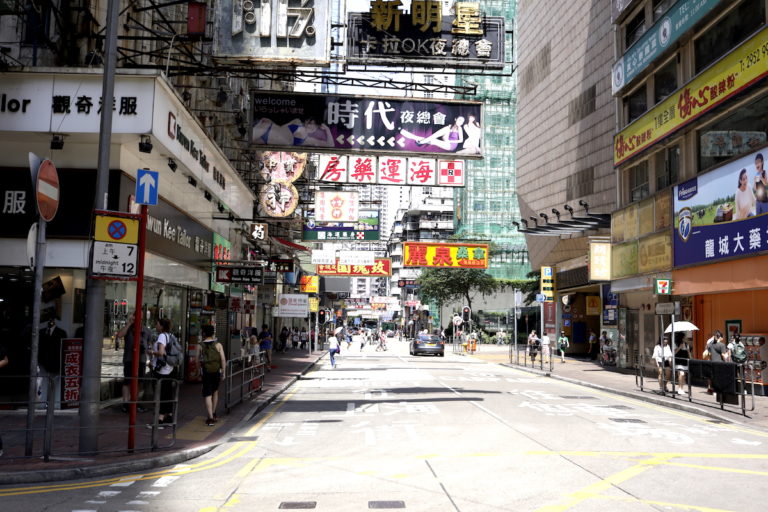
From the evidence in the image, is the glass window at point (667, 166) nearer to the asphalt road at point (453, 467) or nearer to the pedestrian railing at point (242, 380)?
the asphalt road at point (453, 467)

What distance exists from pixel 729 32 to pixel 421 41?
11114 mm

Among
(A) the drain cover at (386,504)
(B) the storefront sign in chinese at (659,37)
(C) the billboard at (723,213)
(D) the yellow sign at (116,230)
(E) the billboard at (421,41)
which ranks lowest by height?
(A) the drain cover at (386,504)

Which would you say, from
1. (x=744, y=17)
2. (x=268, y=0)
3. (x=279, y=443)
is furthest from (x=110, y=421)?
(x=744, y=17)

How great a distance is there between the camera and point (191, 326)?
77.6 feet

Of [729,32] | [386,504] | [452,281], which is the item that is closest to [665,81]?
[729,32]

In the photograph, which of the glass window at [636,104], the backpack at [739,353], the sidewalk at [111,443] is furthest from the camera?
the glass window at [636,104]

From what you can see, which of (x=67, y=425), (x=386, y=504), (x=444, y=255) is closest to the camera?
(x=386, y=504)

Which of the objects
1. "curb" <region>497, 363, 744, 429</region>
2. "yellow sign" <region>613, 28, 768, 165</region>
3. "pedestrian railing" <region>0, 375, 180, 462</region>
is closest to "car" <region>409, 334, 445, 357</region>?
"curb" <region>497, 363, 744, 429</region>

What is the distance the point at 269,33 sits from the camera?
15.6 m

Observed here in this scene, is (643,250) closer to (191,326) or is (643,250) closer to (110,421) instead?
(191,326)

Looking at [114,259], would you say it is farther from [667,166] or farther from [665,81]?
[665,81]

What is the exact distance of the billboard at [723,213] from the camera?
20.2 metres

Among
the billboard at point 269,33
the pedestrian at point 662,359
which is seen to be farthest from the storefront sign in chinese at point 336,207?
the billboard at point 269,33

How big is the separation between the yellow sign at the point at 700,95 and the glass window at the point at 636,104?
80 centimetres
